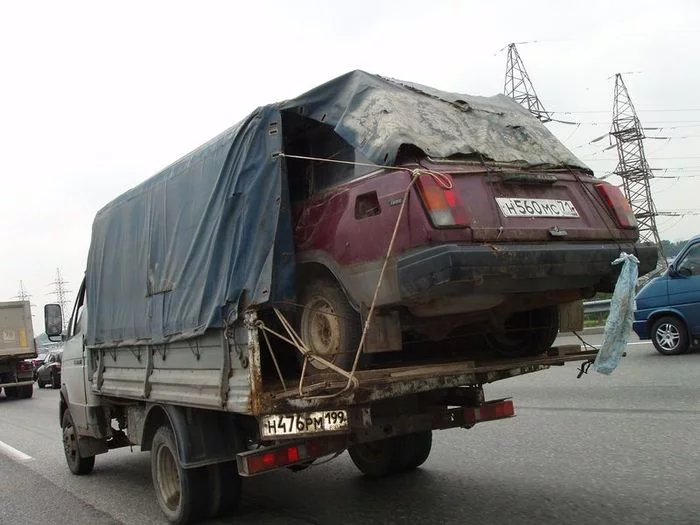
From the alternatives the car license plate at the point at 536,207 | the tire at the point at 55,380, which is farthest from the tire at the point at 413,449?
the tire at the point at 55,380

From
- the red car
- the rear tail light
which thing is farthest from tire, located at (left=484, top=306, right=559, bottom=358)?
the rear tail light

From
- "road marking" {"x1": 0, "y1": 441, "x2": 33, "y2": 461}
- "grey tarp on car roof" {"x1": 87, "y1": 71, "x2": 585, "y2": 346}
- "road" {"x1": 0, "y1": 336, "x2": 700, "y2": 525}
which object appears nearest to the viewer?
"grey tarp on car roof" {"x1": 87, "y1": 71, "x2": 585, "y2": 346}

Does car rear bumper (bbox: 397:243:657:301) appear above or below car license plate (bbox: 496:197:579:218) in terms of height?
below

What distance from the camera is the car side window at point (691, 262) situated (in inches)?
460

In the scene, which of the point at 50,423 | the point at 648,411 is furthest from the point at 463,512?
the point at 50,423

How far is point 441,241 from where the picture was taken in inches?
151

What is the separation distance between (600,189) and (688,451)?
277cm

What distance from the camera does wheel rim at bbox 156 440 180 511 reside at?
17.7 feet

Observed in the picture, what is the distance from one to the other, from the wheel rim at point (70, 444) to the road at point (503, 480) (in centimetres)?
22

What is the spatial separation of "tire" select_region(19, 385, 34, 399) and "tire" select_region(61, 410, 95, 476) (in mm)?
14970

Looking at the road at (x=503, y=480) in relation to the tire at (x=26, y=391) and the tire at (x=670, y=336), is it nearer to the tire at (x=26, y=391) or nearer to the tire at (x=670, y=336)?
the tire at (x=670, y=336)

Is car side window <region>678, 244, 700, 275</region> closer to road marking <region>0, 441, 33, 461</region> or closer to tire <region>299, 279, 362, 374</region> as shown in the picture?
tire <region>299, 279, 362, 374</region>

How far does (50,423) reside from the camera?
1369cm

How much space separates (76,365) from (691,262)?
33.5 feet
